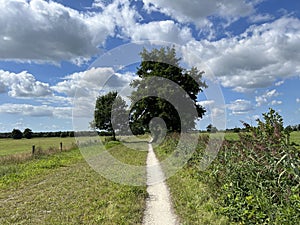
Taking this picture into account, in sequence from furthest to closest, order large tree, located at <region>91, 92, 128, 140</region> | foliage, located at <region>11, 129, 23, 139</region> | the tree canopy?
foliage, located at <region>11, 129, 23, 139</region>, large tree, located at <region>91, 92, 128, 140</region>, the tree canopy

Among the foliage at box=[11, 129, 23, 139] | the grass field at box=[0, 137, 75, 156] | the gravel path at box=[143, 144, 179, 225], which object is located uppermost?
the foliage at box=[11, 129, 23, 139]

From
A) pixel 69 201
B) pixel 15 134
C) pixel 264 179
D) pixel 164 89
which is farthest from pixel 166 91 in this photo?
pixel 15 134

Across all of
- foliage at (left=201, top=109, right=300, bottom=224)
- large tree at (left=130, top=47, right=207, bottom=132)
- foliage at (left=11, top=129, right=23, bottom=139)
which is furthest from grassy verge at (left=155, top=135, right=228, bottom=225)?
foliage at (left=11, top=129, right=23, bottom=139)

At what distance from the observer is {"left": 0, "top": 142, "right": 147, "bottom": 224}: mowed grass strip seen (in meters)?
7.08

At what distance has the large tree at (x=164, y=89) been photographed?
3481 cm

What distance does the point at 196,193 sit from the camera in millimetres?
8398

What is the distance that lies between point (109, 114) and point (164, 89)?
25.7 meters

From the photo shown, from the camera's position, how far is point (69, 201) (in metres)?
8.79

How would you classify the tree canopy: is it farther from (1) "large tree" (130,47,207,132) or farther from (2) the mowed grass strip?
(2) the mowed grass strip

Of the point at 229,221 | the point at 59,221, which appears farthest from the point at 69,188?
the point at 229,221

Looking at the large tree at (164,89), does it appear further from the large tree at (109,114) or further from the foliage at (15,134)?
the foliage at (15,134)

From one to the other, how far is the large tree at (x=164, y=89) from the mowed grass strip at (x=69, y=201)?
73.7 ft

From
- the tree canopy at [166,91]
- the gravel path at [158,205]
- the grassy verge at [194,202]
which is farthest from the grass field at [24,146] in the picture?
the grassy verge at [194,202]

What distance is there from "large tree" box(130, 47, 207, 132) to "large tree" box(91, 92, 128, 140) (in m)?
15.4
